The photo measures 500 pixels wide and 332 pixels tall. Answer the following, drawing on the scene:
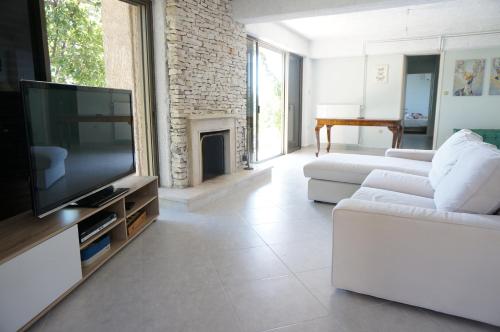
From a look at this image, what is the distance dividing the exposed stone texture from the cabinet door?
1.98 m

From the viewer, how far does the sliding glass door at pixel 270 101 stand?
6002 mm

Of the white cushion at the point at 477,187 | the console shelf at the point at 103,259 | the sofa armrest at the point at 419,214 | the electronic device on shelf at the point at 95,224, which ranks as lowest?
the console shelf at the point at 103,259

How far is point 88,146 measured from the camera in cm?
227

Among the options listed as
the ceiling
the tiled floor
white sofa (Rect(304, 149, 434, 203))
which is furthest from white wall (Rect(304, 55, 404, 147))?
the tiled floor

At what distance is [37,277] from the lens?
1.67 metres

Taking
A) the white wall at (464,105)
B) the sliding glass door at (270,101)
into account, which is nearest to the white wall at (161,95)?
the sliding glass door at (270,101)

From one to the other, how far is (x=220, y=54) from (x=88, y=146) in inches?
103

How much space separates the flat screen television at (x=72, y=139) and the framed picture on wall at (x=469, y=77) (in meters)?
6.80

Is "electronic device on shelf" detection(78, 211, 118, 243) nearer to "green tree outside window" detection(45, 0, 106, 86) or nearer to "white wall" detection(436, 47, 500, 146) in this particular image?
"green tree outside window" detection(45, 0, 106, 86)

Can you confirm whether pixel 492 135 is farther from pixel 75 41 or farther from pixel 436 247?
pixel 75 41

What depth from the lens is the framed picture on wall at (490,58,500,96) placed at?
6.68 m

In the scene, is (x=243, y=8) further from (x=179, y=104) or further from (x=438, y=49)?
(x=438, y=49)

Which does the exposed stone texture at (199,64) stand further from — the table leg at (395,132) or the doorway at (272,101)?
the table leg at (395,132)

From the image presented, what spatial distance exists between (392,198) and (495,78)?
6123 mm
